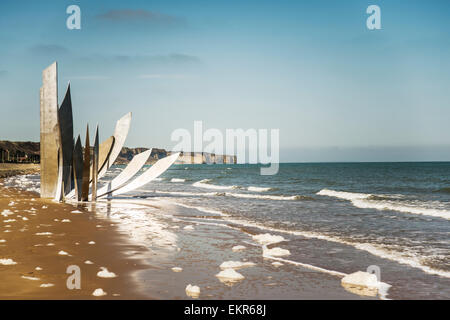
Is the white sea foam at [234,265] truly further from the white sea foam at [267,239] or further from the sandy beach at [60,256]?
the white sea foam at [267,239]

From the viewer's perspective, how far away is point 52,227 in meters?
9.39

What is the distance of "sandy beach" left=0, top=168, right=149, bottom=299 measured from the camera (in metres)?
4.72

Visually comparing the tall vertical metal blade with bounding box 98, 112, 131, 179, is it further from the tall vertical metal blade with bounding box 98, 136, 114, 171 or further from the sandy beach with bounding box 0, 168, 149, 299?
the sandy beach with bounding box 0, 168, 149, 299

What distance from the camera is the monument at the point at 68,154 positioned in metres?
15.1

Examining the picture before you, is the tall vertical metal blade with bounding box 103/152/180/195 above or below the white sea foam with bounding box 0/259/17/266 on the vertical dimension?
above

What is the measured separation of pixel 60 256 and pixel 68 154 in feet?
31.9

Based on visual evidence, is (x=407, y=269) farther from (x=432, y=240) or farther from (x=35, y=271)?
(x=35, y=271)

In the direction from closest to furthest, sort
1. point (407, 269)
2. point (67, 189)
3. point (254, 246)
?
1. point (407, 269)
2. point (254, 246)
3. point (67, 189)

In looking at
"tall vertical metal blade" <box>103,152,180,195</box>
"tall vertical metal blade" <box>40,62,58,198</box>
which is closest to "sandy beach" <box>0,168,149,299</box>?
"tall vertical metal blade" <box>103,152,180,195</box>

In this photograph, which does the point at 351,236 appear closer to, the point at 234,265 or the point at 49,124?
the point at 234,265

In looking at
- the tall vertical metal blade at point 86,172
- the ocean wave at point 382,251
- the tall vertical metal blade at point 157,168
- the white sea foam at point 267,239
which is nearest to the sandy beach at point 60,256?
the white sea foam at point 267,239
